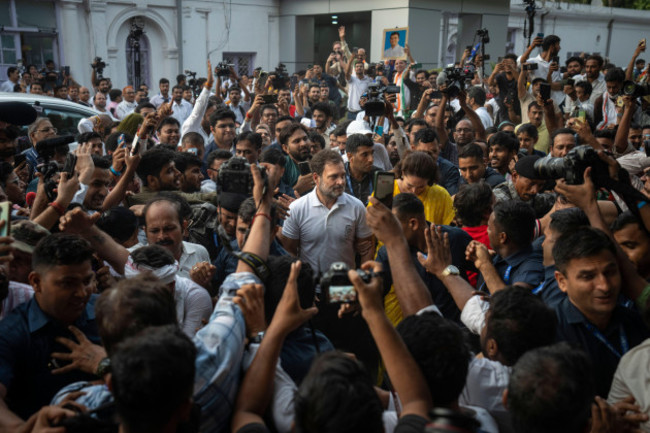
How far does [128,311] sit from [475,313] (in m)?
1.60

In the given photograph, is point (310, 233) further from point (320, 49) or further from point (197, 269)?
point (320, 49)

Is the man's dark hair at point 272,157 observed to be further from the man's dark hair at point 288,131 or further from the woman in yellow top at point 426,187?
the woman in yellow top at point 426,187

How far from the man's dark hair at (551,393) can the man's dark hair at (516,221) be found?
4.82ft

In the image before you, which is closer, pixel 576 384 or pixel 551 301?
pixel 576 384

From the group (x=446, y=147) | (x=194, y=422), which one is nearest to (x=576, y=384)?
(x=194, y=422)

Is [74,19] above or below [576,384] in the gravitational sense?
above

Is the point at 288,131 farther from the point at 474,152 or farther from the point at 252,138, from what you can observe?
the point at 474,152

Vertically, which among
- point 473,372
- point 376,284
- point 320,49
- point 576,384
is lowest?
point 473,372

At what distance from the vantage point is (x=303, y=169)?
5441 millimetres

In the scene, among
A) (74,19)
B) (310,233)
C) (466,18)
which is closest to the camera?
(310,233)

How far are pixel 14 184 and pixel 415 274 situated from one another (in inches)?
124

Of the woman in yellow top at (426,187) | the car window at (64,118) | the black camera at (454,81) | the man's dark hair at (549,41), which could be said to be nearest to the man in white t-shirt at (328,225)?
the woman in yellow top at (426,187)

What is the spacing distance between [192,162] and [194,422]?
328 centimetres

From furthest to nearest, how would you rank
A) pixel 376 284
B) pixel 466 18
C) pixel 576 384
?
pixel 466 18
pixel 376 284
pixel 576 384
